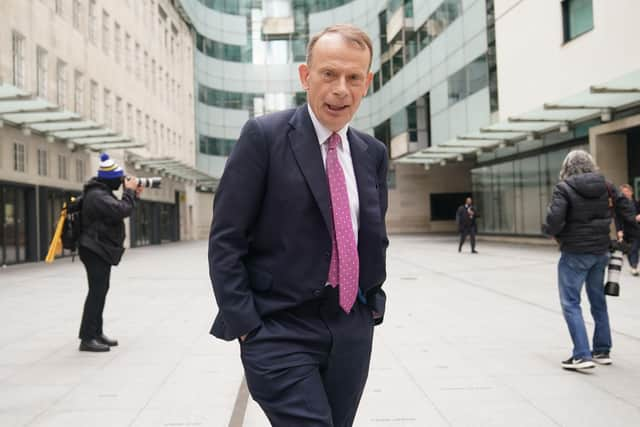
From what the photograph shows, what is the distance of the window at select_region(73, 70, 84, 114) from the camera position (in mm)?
22781

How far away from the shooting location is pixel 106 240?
617 centimetres

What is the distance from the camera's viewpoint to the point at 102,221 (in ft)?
20.3

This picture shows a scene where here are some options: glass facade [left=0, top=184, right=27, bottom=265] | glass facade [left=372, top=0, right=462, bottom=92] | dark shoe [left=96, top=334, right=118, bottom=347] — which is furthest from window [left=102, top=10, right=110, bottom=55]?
dark shoe [left=96, top=334, right=118, bottom=347]

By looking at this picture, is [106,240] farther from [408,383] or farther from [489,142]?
[489,142]

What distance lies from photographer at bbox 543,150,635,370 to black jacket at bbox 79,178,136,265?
414cm

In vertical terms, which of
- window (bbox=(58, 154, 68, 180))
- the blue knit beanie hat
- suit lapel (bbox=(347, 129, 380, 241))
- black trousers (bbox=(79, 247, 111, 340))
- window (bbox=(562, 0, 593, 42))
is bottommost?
black trousers (bbox=(79, 247, 111, 340))

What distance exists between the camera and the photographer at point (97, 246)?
6.12 meters

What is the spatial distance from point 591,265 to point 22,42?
18333 millimetres

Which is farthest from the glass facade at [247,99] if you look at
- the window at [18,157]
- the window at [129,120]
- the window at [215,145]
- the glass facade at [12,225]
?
the glass facade at [12,225]

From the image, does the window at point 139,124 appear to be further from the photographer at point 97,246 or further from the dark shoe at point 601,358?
the dark shoe at point 601,358

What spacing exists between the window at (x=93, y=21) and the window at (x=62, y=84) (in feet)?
10.9

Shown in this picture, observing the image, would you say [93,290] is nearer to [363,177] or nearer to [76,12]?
[363,177]

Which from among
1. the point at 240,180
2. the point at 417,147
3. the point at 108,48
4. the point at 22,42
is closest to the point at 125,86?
the point at 108,48

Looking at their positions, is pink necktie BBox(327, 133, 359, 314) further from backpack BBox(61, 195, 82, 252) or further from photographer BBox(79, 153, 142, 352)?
backpack BBox(61, 195, 82, 252)
